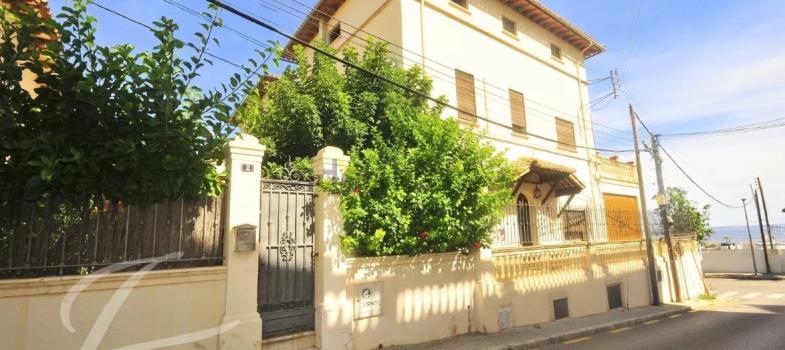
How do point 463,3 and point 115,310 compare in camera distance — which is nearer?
point 115,310

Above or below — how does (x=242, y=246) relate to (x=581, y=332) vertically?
above

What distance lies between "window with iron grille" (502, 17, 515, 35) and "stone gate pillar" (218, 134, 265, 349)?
10.7 m

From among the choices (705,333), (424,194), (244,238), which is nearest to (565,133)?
(705,333)

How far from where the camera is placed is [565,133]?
14.2 metres

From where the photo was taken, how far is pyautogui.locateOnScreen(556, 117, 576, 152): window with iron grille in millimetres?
13945

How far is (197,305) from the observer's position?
4.93 m

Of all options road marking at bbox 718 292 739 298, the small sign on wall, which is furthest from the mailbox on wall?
road marking at bbox 718 292 739 298

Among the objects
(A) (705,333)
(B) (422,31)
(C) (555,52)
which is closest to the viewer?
(A) (705,333)

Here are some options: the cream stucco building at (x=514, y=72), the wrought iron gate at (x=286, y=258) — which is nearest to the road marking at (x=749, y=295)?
the cream stucco building at (x=514, y=72)

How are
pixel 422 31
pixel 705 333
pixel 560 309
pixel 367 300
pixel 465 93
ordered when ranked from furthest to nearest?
pixel 465 93 → pixel 422 31 → pixel 560 309 → pixel 705 333 → pixel 367 300

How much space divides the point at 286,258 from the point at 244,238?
35.1 inches

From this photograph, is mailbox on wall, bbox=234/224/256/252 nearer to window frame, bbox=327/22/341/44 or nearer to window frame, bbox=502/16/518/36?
window frame, bbox=327/22/341/44

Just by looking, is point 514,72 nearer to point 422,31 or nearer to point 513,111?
point 513,111

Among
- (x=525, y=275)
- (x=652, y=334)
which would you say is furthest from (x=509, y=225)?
(x=652, y=334)
